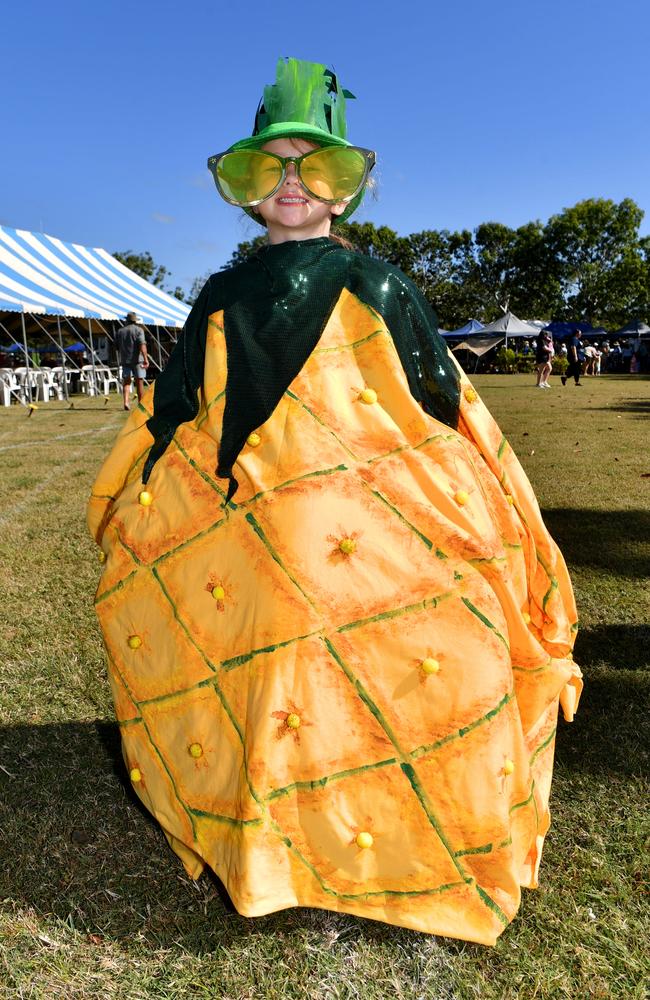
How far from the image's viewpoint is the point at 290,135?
198cm

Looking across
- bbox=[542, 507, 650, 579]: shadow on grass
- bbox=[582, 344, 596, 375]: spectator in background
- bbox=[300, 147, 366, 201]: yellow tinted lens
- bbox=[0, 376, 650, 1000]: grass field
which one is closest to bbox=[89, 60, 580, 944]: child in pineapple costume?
bbox=[300, 147, 366, 201]: yellow tinted lens

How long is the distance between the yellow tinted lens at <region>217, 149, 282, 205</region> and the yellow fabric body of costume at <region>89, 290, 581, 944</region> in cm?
39

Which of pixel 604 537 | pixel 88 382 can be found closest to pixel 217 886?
pixel 604 537

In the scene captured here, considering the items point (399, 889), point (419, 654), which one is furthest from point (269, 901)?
point (419, 654)

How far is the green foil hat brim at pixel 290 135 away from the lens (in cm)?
197

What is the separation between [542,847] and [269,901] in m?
0.89

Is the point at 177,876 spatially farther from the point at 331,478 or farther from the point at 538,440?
the point at 538,440

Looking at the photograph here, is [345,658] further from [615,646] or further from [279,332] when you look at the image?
[615,646]

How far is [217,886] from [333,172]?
79.6 inches

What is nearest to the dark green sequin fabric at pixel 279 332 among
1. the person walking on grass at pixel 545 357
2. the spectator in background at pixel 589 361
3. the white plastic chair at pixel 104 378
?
the person walking on grass at pixel 545 357

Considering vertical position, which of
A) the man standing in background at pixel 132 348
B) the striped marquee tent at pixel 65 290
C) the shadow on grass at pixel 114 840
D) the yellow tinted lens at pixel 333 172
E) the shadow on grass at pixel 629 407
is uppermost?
the striped marquee tent at pixel 65 290

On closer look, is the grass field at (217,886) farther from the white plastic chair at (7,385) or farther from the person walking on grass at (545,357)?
the person walking on grass at (545,357)

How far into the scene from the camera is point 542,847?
86.7 inches

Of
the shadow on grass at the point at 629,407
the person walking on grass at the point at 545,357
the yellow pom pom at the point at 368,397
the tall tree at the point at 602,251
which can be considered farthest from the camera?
the tall tree at the point at 602,251
